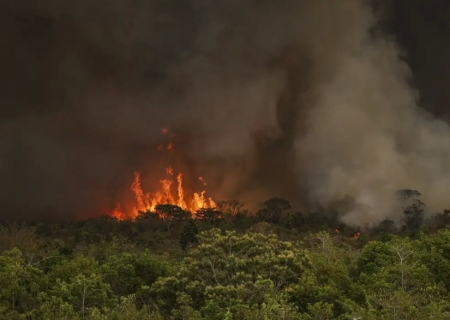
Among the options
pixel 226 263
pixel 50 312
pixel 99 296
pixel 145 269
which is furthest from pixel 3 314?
pixel 226 263

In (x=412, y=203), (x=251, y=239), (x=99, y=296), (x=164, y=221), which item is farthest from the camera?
(x=164, y=221)

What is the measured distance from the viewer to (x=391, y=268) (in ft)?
137

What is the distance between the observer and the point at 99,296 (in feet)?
127

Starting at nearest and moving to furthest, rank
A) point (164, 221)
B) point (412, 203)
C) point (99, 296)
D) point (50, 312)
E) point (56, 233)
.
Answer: point (50, 312)
point (99, 296)
point (56, 233)
point (412, 203)
point (164, 221)

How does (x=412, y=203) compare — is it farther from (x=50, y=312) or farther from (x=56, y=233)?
(x=50, y=312)

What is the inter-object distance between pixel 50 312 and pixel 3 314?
3718 mm

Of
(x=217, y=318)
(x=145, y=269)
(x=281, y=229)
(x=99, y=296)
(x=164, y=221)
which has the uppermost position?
(x=164, y=221)

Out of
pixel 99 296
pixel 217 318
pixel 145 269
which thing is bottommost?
pixel 217 318

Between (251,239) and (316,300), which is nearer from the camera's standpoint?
(316,300)

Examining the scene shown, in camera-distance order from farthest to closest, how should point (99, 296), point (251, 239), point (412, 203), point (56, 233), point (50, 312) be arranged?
point (412, 203)
point (56, 233)
point (251, 239)
point (99, 296)
point (50, 312)

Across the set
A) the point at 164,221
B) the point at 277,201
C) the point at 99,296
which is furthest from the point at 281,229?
the point at 99,296

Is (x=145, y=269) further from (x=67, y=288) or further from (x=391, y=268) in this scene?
(x=391, y=268)

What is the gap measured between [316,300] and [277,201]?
398 feet

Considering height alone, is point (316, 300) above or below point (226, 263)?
below
